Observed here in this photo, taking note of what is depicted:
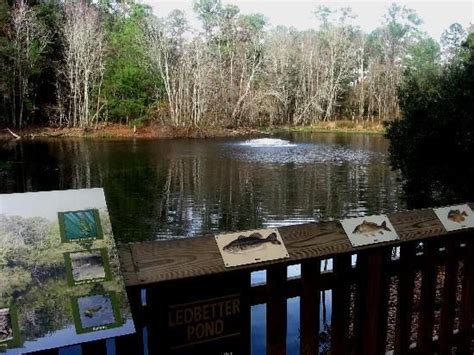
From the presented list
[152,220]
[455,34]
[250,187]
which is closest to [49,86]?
[250,187]

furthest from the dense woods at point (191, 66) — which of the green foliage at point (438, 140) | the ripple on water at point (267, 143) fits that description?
A: the green foliage at point (438, 140)

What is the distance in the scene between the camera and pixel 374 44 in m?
56.3

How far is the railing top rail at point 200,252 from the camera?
1842mm

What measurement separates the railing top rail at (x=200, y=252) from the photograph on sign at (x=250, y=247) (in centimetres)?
2

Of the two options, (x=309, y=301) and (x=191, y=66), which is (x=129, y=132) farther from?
(x=309, y=301)

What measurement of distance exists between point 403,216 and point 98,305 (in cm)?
162

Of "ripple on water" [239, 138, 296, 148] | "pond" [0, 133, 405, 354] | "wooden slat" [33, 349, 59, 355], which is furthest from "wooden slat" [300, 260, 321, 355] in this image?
"ripple on water" [239, 138, 296, 148]

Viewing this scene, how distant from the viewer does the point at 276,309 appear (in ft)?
7.16

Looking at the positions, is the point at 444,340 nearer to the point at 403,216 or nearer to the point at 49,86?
the point at 403,216

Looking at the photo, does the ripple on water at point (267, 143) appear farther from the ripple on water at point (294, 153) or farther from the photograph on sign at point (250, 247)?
the photograph on sign at point (250, 247)

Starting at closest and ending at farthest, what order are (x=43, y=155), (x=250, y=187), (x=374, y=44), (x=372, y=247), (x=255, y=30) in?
(x=372, y=247)
(x=250, y=187)
(x=43, y=155)
(x=255, y=30)
(x=374, y=44)

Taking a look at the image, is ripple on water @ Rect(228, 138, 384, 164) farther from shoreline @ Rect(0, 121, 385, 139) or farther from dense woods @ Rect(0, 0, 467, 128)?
dense woods @ Rect(0, 0, 467, 128)

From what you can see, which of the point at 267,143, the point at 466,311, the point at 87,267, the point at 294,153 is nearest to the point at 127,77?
the point at 267,143

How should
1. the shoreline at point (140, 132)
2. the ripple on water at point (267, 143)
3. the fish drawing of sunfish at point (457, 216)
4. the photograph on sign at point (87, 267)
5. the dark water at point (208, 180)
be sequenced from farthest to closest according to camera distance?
the shoreline at point (140, 132), the ripple on water at point (267, 143), the dark water at point (208, 180), the fish drawing of sunfish at point (457, 216), the photograph on sign at point (87, 267)
